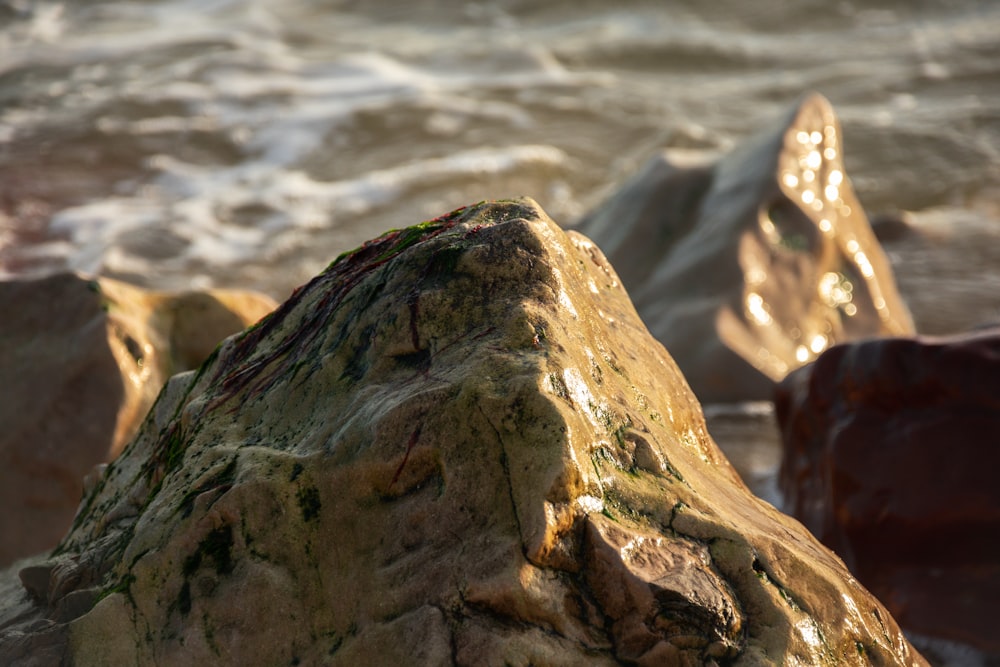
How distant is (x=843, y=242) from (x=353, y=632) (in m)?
3.98

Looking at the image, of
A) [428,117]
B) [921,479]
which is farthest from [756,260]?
[428,117]

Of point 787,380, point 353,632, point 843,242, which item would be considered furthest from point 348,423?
point 843,242

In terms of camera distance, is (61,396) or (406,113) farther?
(406,113)

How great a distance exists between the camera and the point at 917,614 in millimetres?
3094

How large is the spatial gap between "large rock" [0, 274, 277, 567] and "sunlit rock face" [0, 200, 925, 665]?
1.42 m

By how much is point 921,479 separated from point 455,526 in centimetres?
190

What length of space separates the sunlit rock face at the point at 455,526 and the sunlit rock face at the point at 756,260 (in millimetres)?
2658

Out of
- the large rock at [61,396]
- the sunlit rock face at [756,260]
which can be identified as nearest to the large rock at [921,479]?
the sunlit rock face at [756,260]

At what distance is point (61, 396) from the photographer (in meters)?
3.53

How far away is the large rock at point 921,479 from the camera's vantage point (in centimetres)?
310

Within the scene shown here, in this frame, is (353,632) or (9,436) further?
(9,436)

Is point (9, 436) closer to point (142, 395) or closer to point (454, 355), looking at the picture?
point (142, 395)

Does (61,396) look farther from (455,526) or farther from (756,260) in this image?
(756,260)

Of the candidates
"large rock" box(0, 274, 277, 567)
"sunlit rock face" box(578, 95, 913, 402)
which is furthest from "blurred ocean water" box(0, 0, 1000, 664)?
"large rock" box(0, 274, 277, 567)
